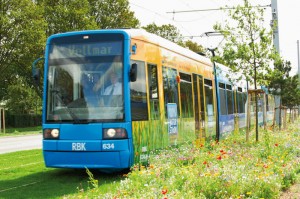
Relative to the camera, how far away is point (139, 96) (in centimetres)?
1041

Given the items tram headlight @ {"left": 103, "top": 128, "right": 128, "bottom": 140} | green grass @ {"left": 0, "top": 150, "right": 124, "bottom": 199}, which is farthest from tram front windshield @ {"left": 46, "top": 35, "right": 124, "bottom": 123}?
green grass @ {"left": 0, "top": 150, "right": 124, "bottom": 199}

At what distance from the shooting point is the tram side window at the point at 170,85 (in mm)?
11875

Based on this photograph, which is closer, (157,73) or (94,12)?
(157,73)

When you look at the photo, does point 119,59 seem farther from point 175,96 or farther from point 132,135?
point 175,96

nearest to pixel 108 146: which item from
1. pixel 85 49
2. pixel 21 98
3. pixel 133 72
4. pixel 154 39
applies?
pixel 133 72

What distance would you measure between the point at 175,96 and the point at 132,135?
290cm

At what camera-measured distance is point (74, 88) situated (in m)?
10.3

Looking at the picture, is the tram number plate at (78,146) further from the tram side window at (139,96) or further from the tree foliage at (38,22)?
the tree foliage at (38,22)

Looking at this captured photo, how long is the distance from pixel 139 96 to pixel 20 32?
29.9 metres

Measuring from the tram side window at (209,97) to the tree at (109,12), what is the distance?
29.1m

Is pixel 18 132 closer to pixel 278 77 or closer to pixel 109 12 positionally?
pixel 109 12

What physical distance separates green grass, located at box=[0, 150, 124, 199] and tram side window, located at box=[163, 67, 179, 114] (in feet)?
7.31

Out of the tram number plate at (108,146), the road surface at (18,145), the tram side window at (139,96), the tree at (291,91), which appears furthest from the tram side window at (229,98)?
the tree at (291,91)

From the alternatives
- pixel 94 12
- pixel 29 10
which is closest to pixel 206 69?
pixel 29 10
